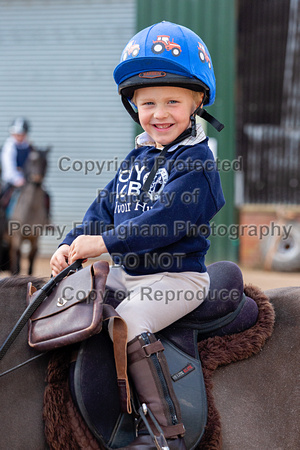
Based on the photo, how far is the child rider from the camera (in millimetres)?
1944

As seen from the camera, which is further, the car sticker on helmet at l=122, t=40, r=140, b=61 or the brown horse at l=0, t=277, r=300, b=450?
the car sticker on helmet at l=122, t=40, r=140, b=61

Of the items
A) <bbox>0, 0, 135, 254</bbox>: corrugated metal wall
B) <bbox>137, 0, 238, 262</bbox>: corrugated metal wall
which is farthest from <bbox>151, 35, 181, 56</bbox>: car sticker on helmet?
<bbox>0, 0, 135, 254</bbox>: corrugated metal wall

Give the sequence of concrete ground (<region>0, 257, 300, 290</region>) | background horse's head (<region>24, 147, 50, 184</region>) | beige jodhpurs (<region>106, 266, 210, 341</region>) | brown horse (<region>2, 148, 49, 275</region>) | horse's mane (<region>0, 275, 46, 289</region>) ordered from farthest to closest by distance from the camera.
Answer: background horse's head (<region>24, 147, 50, 184</region>) → brown horse (<region>2, 148, 49, 275</region>) → concrete ground (<region>0, 257, 300, 290</region>) → horse's mane (<region>0, 275, 46, 289</region>) → beige jodhpurs (<region>106, 266, 210, 341</region>)

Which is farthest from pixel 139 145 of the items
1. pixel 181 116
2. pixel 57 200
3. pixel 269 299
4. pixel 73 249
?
pixel 57 200

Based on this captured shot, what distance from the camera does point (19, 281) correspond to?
7.05 ft

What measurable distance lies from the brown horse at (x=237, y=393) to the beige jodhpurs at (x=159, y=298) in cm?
30

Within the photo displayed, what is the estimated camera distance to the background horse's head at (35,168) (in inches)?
377

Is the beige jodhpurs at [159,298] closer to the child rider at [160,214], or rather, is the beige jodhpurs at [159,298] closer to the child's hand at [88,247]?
the child rider at [160,214]

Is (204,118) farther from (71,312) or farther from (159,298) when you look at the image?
(71,312)

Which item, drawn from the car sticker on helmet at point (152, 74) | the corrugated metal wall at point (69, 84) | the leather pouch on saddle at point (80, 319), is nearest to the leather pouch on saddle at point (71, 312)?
the leather pouch on saddle at point (80, 319)

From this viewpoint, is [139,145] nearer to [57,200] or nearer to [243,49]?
[243,49]

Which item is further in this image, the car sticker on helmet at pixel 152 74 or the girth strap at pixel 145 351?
the car sticker on helmet at pixel 152 74

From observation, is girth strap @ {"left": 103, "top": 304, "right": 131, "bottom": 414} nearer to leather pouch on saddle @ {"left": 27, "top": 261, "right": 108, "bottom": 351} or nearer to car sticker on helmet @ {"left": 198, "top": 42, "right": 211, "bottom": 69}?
leather pouch on saddle @ {"left": 27, "top": 261, "right": 108, "bottom": 351}

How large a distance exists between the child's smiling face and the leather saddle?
68 centimetres
